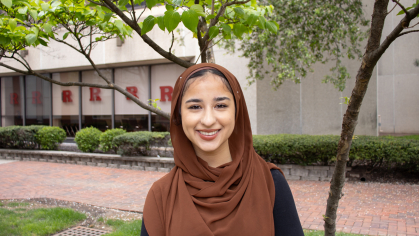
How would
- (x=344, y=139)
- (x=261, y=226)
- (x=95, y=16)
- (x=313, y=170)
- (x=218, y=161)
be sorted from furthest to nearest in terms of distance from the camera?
(x=313, y=170), (x=95, y=16), (x=344, y=139), (x=218, y=161), (x=261, y=226)

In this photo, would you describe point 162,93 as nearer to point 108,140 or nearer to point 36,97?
point 108,140

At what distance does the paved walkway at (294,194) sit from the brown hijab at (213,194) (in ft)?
11.6

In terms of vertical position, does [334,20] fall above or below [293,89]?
above

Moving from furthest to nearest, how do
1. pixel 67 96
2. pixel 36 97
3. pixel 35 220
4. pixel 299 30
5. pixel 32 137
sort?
pixel 36 97 → pixel 67 96 → pixel 32 137 → pixel 299 30 → pixel 35 220

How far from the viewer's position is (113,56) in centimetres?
1181

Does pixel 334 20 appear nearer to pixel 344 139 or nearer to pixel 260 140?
pixel 260 140

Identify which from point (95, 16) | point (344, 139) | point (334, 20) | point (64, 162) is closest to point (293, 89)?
point (334, 20)

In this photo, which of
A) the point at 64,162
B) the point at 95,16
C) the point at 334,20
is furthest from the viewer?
the point at 64,162

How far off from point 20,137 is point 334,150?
10.3 metres

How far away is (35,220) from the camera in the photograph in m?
4.81

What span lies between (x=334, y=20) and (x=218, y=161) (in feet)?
24.8

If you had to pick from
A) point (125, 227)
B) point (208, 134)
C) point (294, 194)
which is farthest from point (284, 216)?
point (294, 194)

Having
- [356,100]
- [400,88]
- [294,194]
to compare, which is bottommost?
[294,194]

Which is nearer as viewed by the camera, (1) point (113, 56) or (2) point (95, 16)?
(2) point (95, 16)
